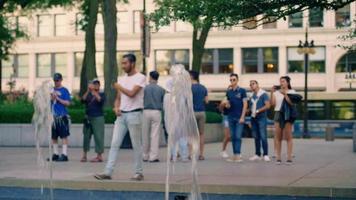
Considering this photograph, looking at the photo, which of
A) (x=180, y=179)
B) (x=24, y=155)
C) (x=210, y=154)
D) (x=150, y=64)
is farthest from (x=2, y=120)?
(x=150, y=64)

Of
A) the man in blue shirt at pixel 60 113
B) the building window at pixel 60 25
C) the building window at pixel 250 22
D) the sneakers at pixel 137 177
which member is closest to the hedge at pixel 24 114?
the man in blue shirt at pixel 60 113

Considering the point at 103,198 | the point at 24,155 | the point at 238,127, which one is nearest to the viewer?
the point at 103,198

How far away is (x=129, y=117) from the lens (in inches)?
474

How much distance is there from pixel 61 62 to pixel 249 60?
62.3 ft

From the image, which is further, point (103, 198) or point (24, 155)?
point (24, 155)

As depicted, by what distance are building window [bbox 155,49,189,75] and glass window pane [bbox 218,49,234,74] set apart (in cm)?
309

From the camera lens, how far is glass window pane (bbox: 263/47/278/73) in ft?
204

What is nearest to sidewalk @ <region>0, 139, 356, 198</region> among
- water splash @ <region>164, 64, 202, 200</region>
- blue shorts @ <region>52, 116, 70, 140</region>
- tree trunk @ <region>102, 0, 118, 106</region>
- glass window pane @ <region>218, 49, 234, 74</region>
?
blue shorts @ <region>52, 116, 70, 140</region>

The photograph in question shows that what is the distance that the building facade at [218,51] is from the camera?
59.6 metres

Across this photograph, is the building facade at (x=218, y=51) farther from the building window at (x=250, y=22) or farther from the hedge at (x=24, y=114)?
the building window at (x=250, y=22)

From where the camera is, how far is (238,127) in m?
A: 16.2

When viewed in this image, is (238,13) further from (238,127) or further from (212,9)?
(238,127)

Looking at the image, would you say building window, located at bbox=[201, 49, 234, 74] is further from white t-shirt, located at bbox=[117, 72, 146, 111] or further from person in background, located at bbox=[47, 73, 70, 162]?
white t-shirt, located at bbox=[117, 72, 146, 111]

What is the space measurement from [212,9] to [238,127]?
5904 mm
